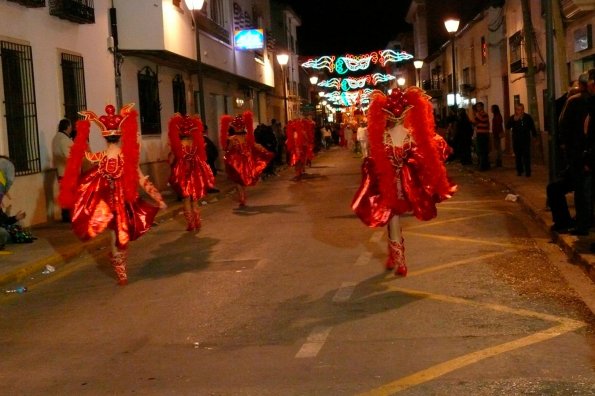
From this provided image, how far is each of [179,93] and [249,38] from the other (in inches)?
220

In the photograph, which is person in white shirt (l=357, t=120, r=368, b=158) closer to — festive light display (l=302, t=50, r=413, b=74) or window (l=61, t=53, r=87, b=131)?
window (l=61, t=53, r=87, b=131)

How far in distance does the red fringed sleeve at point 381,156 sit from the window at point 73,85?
9.61m

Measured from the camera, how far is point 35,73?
1474 cm

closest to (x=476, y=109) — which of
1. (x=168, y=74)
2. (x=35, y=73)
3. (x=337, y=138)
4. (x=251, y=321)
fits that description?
(x=168, y=74)

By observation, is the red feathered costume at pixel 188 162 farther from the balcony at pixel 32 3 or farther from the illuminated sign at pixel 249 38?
the illuminated sign at pixel 249 38

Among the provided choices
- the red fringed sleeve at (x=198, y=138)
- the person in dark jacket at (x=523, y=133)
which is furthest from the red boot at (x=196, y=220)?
the person in dark jacket at (x=523, y=133)

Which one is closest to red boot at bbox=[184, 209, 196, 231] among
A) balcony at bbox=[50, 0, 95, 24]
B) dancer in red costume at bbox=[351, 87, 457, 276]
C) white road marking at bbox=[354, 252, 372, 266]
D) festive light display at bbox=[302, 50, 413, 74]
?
white road marking at bbox=[354, 252, 372, 266]

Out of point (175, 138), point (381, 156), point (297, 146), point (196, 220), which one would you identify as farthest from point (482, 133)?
point (381, 156)

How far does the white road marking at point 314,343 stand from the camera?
595 centimetres

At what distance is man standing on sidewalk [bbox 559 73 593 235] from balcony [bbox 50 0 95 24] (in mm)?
9915

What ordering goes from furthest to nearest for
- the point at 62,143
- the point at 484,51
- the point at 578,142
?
the point at 484,51, the point at 62,143, the point at 578,142

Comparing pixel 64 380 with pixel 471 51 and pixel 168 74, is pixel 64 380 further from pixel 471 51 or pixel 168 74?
pixel 471 51

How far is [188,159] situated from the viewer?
1296 cm

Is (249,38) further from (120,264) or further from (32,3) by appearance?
(120,264)
